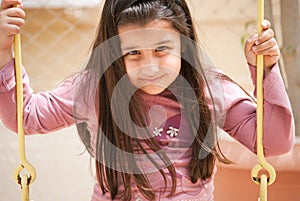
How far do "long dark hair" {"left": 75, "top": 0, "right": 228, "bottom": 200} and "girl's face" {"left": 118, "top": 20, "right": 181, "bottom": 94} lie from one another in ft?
0.05

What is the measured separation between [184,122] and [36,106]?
0.25m

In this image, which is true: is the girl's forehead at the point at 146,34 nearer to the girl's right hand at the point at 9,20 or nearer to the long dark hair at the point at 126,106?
the long dark hair at the point at 126,106

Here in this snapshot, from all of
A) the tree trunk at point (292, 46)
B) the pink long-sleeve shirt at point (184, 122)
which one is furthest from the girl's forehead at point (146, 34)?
the tree trunk at point (292, 46)

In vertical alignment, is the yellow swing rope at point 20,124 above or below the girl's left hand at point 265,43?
below

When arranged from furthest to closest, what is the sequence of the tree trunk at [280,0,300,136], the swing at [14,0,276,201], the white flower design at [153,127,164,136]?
the tree trunk at [280,0,300,136] → the white flower design at [153,127,164,136] → the swing at [14,0,276,201]

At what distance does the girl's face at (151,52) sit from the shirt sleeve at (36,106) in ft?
0.47

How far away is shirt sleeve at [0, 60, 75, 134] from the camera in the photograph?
938mm

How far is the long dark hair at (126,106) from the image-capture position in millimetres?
929

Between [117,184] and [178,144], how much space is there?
12 centimetres

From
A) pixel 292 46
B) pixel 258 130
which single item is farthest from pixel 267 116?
pixel 292 46

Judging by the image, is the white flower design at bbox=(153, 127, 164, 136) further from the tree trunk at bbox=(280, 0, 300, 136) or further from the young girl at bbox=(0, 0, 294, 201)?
the tree trunk at bbox=(280, 0, 300, 136)

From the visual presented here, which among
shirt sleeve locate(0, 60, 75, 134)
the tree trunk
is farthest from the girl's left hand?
the tree trunk

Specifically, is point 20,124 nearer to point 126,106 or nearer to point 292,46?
point 126,106

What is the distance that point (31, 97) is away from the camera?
0.98 m
